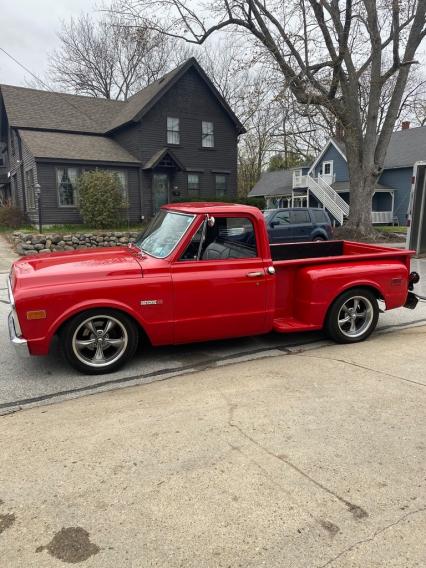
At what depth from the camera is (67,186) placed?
72.7ft

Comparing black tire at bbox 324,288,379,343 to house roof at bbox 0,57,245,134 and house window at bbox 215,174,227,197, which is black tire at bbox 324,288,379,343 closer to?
house roof at bbox 0,57,245,134

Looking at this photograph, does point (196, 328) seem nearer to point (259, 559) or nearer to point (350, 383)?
point (350, 383)

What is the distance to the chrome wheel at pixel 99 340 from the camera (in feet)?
14.9

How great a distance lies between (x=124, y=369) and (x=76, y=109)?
2478 cm

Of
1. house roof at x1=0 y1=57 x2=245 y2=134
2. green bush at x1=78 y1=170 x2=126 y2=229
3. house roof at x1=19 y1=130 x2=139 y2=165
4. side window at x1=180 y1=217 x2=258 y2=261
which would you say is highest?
house roof at x1=0 y1=57 x2=245 y2=134

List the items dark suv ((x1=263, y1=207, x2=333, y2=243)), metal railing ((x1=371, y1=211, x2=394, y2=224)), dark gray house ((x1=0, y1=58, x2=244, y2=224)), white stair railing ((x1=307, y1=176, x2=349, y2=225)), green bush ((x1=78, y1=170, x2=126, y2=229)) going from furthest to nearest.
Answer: metal railing ((x1=371, y1=211, x2=394, y2=224)) → white stair railing ((x1=307, y1=176, x2=349, y2=225)) → dark gray house ((x1=0, y1=58, x2=244, y2=224)) → green bush ((x1=78, y1=170, x2=126, y2=229)) → dark suv ((x1=263, y1=207, x2=333, y2=243))

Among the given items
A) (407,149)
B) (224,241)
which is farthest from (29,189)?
(407,149)

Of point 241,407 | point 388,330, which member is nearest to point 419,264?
point 388,330

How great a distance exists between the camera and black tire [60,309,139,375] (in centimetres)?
448

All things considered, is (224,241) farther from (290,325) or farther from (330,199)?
(330,199)

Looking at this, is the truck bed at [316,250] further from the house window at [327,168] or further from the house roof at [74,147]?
the house window at [327,168]

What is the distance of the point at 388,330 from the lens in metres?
6.52

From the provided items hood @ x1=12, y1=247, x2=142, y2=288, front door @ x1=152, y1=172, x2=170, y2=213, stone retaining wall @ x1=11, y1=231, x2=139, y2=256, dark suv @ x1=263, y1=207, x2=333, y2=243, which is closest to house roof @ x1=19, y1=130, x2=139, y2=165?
front door @ x1=152, y1=172, x2=170, y2=213

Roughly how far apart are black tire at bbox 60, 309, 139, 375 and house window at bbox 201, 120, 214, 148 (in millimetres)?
23650
